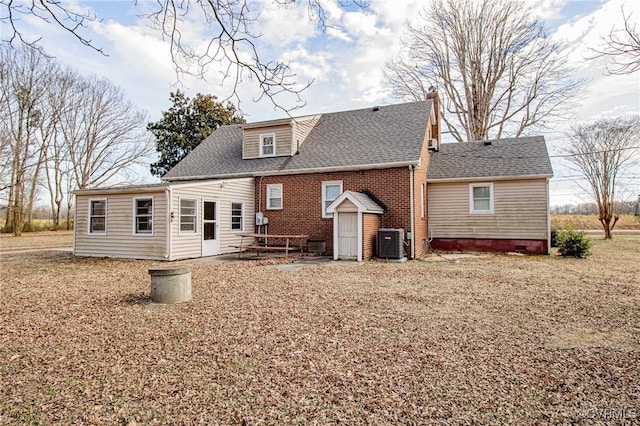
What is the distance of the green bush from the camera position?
13.0 m

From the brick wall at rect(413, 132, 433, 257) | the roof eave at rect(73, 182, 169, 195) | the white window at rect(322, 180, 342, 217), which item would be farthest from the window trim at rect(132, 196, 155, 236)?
the brick wall at rect(413, 132, 433, 257)

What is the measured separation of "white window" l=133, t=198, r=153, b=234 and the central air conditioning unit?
320 inches

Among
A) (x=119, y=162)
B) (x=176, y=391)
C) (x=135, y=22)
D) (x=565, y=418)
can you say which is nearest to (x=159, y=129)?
(x=119, y=162)

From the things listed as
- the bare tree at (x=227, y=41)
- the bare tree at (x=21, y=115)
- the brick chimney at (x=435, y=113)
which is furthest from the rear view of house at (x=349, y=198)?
the bare tree at (x=21, y=115)

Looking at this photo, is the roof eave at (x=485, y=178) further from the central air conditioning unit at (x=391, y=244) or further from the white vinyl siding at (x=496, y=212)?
the central air conditioning unit at (x=391, y=244)

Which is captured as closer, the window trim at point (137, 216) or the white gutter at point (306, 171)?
the window trim at point (137, 216)

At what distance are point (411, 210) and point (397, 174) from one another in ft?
4.67

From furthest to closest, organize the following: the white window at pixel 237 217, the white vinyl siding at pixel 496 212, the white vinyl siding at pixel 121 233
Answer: the white window at pixel 237 217
the white vinyl siding at pixel 496 212
the white vinyl siding at pixel 121 233

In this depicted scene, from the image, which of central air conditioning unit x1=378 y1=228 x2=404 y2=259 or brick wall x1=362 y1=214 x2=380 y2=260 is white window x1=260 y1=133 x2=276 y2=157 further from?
central air conditioning unit x1=378 y1=228 x2=404 y2=259

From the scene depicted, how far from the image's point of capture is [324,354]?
4.12m

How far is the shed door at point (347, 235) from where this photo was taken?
12539 mm

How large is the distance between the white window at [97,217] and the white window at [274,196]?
632 centimetres

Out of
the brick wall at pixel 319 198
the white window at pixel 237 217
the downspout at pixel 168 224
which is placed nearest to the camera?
the downspout at pixel 168 224

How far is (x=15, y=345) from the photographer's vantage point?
4488 millimetres
